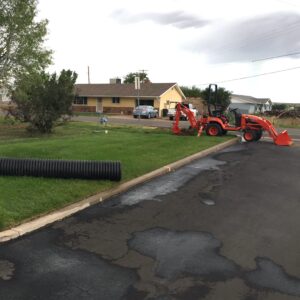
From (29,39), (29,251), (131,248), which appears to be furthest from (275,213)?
(29,39)

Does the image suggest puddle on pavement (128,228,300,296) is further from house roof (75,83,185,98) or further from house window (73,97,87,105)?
house window (73,97,87,105)

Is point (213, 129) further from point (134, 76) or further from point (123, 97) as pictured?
point (134, 76)

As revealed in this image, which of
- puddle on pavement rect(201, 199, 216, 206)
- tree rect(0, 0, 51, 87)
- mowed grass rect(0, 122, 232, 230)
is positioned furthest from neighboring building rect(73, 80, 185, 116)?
puddle on pavement rect(201, 199, 216, 206)

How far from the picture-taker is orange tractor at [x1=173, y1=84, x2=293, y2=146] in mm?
19984

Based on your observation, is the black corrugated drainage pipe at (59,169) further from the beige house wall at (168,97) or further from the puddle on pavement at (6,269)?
the beige house wall at (168,97)

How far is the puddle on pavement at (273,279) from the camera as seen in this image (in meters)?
4.55

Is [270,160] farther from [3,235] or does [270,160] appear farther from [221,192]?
[3,235]

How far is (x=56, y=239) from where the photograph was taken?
228 inches

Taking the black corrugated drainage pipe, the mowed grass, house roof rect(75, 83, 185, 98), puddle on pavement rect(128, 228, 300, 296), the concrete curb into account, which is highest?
house roof rect(75, 83, 185, 98)

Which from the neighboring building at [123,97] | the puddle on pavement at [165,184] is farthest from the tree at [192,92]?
the puddle on pavement at [165,184]

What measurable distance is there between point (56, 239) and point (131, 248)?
1.02m

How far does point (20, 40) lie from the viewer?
23.5m

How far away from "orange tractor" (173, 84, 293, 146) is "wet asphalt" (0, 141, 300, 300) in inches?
444

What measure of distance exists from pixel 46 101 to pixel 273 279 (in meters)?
18.7
